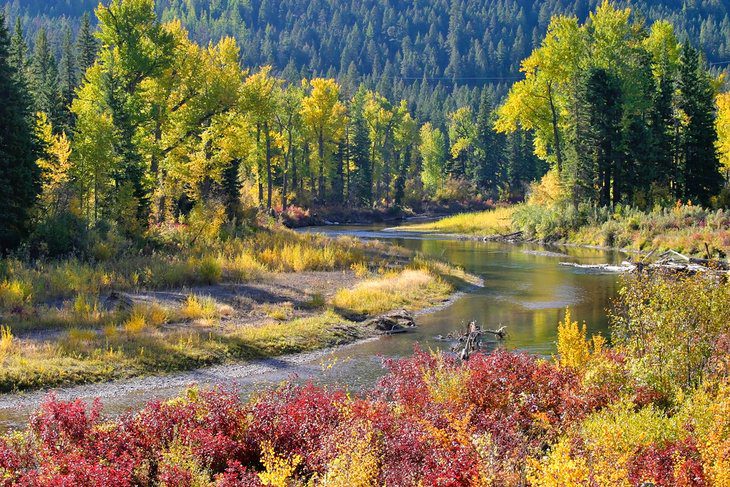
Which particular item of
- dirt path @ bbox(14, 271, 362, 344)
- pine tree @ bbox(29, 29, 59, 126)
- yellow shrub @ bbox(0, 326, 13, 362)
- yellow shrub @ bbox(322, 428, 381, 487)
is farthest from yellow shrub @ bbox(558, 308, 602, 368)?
pine tree @ bbox(29, 29, 59, 126)

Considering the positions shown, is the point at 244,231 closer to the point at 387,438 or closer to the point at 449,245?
the point at 449,245

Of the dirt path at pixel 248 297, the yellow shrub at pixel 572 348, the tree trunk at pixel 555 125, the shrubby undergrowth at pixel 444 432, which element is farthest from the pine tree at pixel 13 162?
the tree trunk at pixel 555 125

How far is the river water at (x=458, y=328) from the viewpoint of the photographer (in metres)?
15.6

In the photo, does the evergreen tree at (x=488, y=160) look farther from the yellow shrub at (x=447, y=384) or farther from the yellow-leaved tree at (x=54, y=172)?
the yellow shrub at (x=447, y=384)

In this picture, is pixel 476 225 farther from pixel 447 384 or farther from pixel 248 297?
pixel 447 384

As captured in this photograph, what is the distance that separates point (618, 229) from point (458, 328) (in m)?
28.6

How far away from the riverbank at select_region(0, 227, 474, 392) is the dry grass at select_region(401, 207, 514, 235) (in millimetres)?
27890

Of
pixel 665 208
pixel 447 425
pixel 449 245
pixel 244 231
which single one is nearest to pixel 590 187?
pixel 665 208

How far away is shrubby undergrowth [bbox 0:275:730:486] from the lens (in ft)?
25.2

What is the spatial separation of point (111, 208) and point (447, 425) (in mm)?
28464

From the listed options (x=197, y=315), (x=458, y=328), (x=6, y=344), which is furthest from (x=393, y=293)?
(x=6, y=344)

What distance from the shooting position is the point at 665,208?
47.0m

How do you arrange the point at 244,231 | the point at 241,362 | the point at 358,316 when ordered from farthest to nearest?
the point at 244,231 < the point at 358,316 < the point at 241,362

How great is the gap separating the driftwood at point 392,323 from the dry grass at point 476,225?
3660 centimetres
